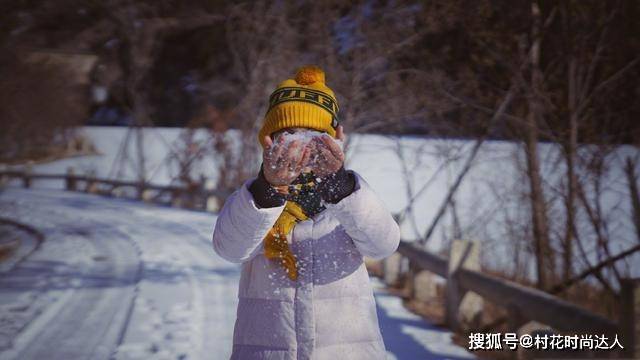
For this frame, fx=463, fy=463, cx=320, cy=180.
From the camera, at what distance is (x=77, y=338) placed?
4.15m

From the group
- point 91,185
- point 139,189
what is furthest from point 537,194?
point 91,185

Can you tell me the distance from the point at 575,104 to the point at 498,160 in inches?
57.2

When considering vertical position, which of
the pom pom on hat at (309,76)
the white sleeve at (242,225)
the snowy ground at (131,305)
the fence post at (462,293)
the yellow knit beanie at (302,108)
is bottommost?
the snowy ground at (131,305)

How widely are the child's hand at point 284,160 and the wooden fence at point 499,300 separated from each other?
6.85 ft

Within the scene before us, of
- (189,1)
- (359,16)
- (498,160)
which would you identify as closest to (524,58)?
(498,160)

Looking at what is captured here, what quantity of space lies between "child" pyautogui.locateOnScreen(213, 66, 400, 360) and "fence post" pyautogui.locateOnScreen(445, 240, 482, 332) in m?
3.02

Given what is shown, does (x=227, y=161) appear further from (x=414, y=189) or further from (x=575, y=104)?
(x=575, y=104)

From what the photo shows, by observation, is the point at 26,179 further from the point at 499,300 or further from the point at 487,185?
the point at 499,300

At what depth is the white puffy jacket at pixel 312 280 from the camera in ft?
5.49

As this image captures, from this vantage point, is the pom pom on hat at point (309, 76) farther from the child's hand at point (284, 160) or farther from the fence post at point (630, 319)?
the fence post at point (630, 319)

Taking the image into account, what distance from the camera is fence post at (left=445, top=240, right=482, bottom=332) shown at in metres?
4.62

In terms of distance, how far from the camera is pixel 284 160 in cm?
150

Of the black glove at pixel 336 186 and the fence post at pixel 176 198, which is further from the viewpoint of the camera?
the fence post at pixel 176 198

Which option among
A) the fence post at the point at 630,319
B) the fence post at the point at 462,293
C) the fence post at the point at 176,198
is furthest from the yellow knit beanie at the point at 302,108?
the fence post at the point at 176,198
